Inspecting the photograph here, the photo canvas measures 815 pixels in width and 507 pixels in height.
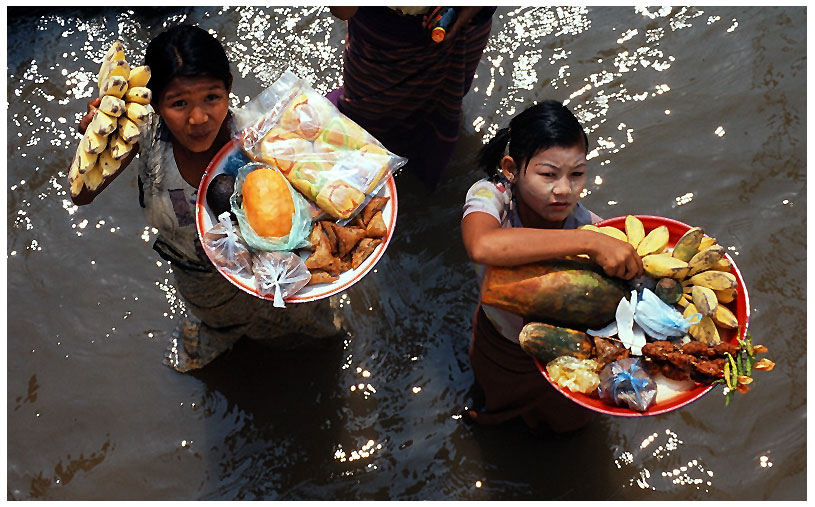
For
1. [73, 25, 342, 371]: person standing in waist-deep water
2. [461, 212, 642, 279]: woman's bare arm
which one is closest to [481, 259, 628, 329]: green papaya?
[461, 212, 642, 279]: woman's bare arm

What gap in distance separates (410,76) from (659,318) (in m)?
1.45

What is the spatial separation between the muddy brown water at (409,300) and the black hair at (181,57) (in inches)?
57.1

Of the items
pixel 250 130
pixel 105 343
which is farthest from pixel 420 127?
pixel 105 343

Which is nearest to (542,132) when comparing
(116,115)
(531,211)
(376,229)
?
(531,211)

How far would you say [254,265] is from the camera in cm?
206

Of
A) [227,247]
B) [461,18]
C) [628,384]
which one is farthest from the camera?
[461,18]

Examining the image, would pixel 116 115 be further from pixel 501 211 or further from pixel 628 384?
pixel 628 384

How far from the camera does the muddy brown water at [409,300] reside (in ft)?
9.50

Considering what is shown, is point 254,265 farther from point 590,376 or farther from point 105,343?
point 105,343

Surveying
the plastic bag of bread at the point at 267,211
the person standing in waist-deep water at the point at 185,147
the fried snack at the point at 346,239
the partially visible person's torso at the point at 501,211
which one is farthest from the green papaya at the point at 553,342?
the person standing in waist-deep water at the point at 185,147

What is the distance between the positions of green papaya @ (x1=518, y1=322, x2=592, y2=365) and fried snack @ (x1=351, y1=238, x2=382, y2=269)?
0.51 metres

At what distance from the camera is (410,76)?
2.88 meters

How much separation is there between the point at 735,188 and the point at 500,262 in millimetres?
2005

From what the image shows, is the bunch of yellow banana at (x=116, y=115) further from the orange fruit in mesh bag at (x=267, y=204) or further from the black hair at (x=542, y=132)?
the black hair at (x=542, y=132)
